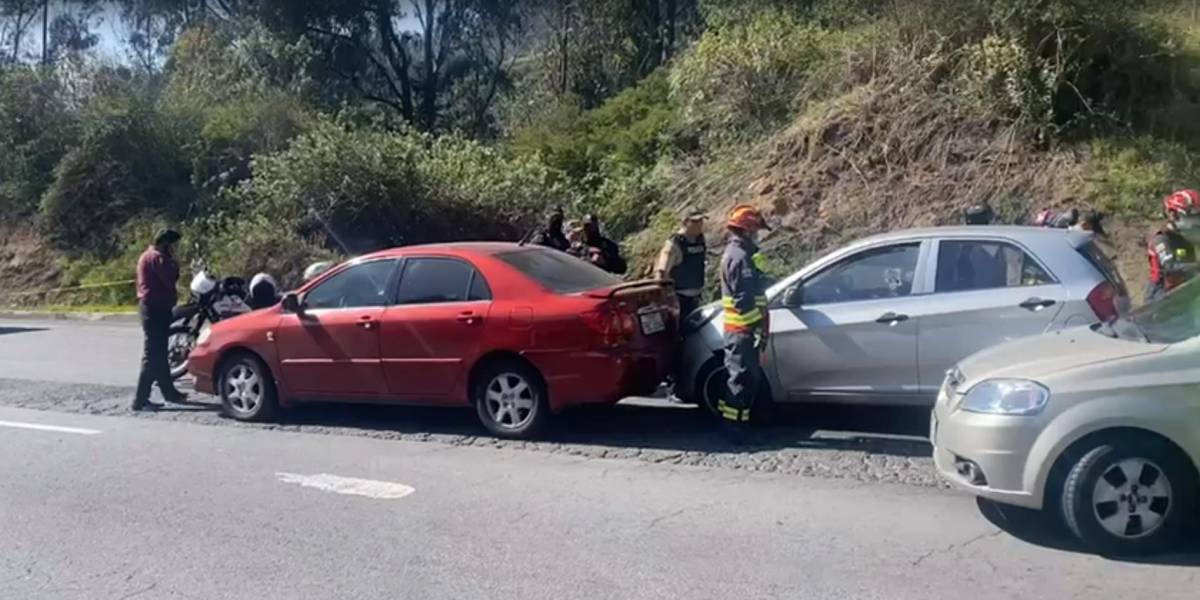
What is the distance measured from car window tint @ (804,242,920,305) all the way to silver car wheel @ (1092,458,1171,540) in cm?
309

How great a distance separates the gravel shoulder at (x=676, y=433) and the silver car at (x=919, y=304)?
42 centimetres

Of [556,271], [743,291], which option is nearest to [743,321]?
[743,291]

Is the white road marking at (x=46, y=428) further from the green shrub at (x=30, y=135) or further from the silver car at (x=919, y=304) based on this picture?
the green shrub at (x=30, y=135)

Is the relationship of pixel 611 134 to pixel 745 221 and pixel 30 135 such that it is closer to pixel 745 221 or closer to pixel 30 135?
pixel 30 135

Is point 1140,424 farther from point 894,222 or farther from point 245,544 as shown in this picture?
point 894,222

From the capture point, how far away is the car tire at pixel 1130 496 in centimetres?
642

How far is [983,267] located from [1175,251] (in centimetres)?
347

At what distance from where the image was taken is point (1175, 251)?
464 inches

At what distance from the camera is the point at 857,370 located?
9453 mm

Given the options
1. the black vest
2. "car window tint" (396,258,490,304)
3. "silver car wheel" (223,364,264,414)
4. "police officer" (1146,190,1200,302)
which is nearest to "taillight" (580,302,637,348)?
"car window tint" (396,258,490,304)

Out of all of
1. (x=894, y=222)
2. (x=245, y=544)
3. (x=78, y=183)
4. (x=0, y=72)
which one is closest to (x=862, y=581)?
(x=245, y=544)

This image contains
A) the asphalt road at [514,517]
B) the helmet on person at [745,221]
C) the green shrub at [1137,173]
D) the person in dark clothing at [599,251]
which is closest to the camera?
the asphalt road at [514,517]

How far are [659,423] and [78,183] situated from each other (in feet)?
81.4

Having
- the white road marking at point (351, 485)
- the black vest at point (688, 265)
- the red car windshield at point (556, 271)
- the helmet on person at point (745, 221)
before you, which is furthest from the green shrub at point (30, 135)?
the helmet on person at point (745, 221)
